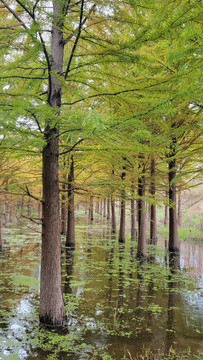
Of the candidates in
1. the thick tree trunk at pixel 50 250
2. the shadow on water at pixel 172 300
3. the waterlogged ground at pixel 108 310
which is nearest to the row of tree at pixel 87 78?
the thick tree trunk at pixel 50 250

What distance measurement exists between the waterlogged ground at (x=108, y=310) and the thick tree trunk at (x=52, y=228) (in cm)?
40

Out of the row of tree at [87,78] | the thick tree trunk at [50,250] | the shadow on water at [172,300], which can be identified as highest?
the row of tree at [87,78]

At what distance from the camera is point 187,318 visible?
19.9ft

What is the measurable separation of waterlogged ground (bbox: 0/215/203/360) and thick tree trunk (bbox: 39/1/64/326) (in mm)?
400

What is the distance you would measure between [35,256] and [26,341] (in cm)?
800

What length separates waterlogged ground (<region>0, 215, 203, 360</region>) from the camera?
4.64 meters

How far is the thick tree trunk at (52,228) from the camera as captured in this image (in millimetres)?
5539

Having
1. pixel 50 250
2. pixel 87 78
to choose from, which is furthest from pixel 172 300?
pixel 87 78

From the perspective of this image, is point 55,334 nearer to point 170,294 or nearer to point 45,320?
point 45,320

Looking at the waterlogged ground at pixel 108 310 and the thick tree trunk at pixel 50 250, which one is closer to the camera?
the waterlogged ground at pixel 108 310

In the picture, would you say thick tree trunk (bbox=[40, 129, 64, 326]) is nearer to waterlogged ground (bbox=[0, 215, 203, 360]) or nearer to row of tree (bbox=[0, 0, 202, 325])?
row of tree (bbox=[0, 0, 202, 325])

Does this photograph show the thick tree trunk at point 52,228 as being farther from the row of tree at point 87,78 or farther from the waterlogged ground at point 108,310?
the waterlogged ground at point 108,310

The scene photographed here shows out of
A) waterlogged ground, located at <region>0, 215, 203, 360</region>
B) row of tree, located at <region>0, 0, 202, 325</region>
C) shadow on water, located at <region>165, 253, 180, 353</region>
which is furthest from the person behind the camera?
shadow on water, located at <region>165, 253, 180, 353</region>

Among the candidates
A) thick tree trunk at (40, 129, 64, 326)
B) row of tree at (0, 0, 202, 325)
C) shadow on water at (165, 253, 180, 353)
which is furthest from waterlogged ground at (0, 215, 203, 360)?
row of tree at (0, 0, 202, 325)
